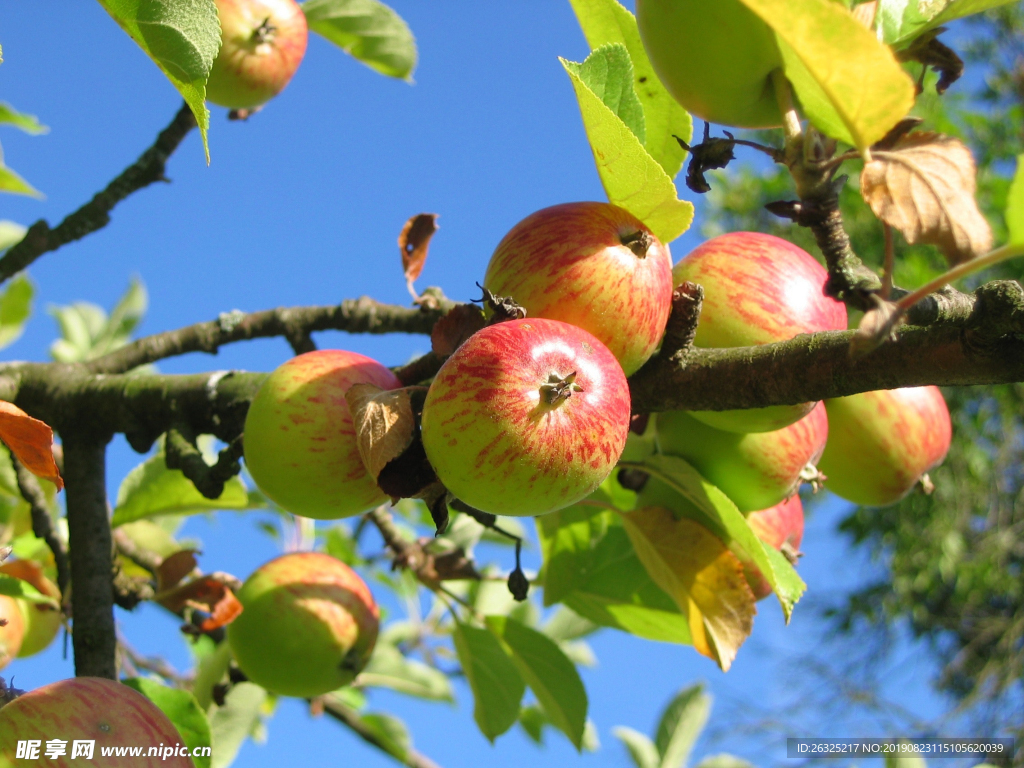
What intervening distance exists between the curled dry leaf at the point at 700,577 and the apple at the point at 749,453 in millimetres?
95

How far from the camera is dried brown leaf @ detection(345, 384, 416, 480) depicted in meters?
0.94

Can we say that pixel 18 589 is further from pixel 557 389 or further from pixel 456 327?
pixel 557 389

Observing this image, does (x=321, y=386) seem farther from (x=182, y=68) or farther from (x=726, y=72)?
(x=726, y=72)

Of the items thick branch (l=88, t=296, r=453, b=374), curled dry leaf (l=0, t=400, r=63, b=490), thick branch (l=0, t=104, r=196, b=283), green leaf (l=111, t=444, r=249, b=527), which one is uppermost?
thick branch (l=0, t=104, r=196, b=283)

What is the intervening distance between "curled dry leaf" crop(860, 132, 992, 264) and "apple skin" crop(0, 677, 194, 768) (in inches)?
40.6

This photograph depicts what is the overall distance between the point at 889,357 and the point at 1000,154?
8.68m

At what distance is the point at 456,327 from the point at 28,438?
20.3 inches

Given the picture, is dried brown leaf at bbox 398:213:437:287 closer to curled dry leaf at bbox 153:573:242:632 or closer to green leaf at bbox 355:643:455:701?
curled dry leaf at bbox 153:573:242:632

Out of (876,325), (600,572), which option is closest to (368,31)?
(600,572)

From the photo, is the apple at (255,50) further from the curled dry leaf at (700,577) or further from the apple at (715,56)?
the curled dry leaf at (700,577)

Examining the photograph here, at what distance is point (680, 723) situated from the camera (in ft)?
8.77

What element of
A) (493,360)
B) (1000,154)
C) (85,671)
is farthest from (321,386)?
(1000,154)

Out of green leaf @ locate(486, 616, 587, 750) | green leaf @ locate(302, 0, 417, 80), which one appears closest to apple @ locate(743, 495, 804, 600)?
green leaf @ locate(486, 616, 587, 750)

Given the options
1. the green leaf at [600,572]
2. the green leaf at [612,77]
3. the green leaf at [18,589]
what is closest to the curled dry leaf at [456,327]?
the green leaf at [612,77]
